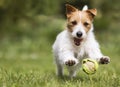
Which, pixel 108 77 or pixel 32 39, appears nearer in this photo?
pixel 108 77

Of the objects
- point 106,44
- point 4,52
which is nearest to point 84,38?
point 4,52

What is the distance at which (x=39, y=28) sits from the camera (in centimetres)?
1819

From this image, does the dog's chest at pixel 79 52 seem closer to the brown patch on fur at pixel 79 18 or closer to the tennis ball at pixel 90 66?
the brown patch on fur at pixel 79 18

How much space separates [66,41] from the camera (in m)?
7.51

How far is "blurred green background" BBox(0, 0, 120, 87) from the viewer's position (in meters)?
14.7

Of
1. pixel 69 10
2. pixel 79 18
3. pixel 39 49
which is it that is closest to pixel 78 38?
pixel 79 18

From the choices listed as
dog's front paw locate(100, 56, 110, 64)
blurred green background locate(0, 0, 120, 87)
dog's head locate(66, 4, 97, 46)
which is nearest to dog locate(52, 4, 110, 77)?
dog's head locate(66, 4, 97, 46)

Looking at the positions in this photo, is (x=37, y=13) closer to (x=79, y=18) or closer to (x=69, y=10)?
(x=69, y=10)

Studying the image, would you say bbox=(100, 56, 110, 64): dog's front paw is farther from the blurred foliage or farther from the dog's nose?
the blurred foliage

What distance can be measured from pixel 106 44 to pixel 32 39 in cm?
266

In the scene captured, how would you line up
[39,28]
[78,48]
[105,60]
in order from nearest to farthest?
[105,60] → [78,48] → [39,28]

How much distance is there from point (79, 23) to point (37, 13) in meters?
9.28

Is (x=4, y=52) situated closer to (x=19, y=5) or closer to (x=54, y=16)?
(x=19, y=5)

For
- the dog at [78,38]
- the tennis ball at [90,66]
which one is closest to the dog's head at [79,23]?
the dog at [78,38]
